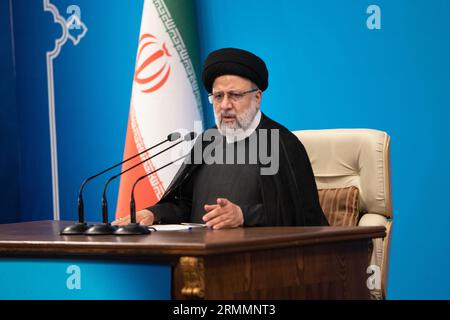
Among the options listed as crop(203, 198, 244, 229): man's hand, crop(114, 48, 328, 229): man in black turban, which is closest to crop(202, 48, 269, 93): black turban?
crop(114, 48, 328, 229): man in black turban

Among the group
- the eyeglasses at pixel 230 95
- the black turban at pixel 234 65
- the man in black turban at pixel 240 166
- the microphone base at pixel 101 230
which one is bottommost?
the microphone base at pixel 101 230

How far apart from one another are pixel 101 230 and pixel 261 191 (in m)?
0.82

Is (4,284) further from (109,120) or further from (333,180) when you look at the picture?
(109,120)

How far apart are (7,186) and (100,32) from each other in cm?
135

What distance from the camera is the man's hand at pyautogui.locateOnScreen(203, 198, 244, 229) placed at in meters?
2.73

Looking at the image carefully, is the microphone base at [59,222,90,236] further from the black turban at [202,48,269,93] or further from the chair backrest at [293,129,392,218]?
the chair backrest at [293,129,392,218]

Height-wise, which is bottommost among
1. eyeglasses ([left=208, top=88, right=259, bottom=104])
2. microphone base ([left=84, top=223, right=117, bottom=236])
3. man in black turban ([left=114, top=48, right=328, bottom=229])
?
microphone base ([left=84, top=223, right=117, bottom=236])

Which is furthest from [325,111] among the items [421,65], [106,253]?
[106,253]

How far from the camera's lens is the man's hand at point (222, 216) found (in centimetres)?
273

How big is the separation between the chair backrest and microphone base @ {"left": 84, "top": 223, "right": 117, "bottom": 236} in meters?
1.24

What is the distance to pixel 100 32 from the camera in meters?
5.25

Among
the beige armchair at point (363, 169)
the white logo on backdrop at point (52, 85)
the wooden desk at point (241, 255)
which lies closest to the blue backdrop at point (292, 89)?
the white logo on backdrop at point (52, 85)

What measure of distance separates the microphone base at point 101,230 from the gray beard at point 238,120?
0.91 metres

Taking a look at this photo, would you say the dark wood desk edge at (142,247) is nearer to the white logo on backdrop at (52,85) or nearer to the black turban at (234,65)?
the black turban at (234,65)
